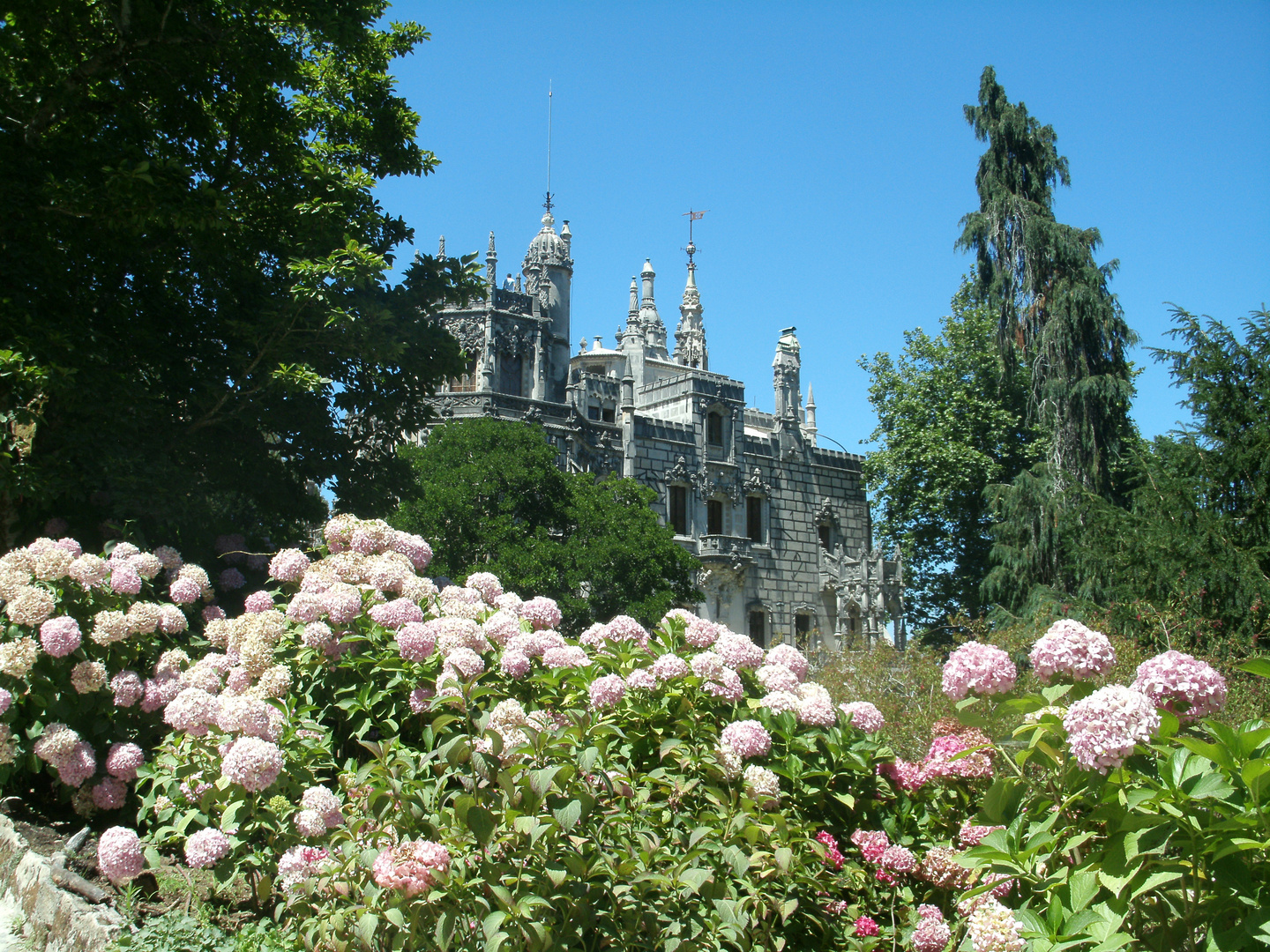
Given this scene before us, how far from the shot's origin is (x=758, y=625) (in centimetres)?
3441

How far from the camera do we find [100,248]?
7336 millimetres

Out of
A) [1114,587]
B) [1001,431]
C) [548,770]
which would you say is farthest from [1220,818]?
[1001,431]

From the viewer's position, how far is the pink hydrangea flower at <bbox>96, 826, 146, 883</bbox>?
14.7ft

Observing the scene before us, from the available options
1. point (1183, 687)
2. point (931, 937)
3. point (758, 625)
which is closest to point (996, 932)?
point (931, 937)

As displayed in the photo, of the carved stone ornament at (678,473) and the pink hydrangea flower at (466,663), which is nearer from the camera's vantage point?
the pink hydrangea flower at (466,663)

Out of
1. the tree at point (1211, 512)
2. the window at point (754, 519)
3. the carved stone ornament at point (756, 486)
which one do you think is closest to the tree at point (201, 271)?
the tree at point (1211, 512)

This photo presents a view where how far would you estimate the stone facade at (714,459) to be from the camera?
31.9 m

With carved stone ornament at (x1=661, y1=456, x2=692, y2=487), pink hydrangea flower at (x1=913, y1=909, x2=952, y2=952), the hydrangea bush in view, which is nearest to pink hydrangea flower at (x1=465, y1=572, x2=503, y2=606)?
the hydrangea bush

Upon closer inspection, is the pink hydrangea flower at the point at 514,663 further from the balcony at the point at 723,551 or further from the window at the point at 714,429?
the window at the point at 714,429

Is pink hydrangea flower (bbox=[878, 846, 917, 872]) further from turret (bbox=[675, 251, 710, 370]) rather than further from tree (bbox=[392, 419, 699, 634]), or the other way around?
turret (bbox=[675, 251, 710, 370])

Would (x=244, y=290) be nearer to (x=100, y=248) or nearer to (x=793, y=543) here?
(x=100, y=248)

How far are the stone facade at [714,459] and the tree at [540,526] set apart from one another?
3.00 meters

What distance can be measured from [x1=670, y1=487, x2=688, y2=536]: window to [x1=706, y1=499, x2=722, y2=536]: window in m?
1.06

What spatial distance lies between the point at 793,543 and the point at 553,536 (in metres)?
12.6
